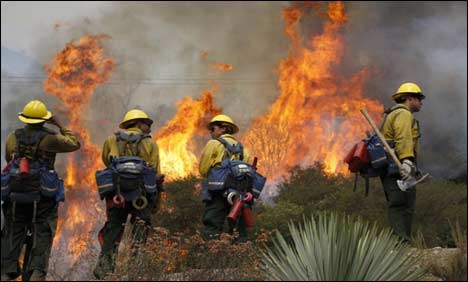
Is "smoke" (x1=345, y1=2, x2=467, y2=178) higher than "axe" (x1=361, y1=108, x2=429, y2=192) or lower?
higher

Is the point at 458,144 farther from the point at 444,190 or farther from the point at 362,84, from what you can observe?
the point at 444,190

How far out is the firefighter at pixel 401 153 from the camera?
732cm

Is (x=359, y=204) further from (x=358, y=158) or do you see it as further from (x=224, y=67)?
(x=224, y=67)

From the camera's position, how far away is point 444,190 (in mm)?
21672

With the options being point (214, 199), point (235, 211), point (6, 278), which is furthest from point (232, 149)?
point (6, 278)

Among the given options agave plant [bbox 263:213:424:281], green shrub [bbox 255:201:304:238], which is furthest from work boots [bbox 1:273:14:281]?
green shrub [bbox 255:201:304:238]

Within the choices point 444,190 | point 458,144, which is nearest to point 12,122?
point 458,144

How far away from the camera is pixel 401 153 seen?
729 cm

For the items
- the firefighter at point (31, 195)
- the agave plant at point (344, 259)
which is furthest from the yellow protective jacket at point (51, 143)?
the agave plant at point (344, 259)

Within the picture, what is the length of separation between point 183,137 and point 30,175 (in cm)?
2190

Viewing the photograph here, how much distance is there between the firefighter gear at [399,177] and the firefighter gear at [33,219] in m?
3.19

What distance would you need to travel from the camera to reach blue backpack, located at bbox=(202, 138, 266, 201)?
8.40 m

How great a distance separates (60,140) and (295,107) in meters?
25.9

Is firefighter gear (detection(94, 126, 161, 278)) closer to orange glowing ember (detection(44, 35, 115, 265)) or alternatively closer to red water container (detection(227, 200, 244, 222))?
red water container (detection(227, 200, 244, 222))
